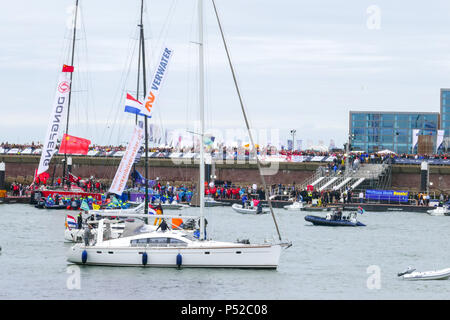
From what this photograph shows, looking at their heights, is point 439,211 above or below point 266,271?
below

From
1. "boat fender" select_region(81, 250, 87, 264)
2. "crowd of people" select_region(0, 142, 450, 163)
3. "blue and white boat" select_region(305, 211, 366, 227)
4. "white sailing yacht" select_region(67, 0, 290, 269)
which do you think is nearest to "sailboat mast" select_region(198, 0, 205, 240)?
"white sailing yacht" select_region(67, 0, 290, 269)

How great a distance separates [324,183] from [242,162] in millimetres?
9743

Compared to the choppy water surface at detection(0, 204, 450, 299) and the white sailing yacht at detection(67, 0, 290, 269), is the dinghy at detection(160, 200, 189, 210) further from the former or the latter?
the white sailing yacht at detection(67, 0, 290, 269)

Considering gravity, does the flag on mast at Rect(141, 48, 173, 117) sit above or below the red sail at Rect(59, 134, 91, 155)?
above

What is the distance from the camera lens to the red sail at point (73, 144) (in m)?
70.8

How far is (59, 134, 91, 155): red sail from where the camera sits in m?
70.8

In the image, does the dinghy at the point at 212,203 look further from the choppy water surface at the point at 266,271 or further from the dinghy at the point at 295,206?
the choppy water surface at the point at 266,271

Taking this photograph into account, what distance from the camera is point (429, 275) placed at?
3866cm

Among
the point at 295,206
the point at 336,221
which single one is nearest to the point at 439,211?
the point at 295,206

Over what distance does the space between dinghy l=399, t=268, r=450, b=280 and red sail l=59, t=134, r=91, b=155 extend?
124 ft

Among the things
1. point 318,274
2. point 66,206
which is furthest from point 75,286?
point 66,206

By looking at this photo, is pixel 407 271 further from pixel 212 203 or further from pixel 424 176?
pixel 424 176

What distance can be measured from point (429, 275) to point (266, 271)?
22.8 feet

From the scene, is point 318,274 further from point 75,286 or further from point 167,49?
point 167,49
